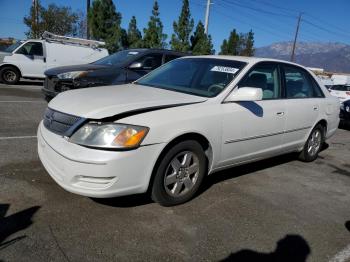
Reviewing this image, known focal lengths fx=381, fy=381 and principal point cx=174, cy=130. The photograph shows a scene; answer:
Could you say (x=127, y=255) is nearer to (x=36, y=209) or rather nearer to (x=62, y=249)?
(x=62, y=249)

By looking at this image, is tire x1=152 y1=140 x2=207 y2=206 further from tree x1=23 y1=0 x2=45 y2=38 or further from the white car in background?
tree x1=23 y1=0 x2=45 y2=38

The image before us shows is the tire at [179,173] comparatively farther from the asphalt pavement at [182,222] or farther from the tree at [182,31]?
the tree at [182,31]

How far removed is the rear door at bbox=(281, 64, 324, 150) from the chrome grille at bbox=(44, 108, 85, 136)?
3.06 m

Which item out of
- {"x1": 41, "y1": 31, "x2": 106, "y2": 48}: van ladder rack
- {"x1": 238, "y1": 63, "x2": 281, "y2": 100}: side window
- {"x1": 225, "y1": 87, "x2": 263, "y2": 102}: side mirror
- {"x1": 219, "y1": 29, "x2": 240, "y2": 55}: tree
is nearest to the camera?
{"x1": 225, "y1": 87, "x2": 263, "y2": 102}: side mirror

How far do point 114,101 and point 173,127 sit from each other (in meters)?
0.65

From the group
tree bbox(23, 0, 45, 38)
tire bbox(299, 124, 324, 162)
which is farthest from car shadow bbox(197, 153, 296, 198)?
tree bbox(23, 0, 45, 38)

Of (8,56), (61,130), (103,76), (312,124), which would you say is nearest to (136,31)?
(8,56)

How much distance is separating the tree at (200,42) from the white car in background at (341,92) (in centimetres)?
1295

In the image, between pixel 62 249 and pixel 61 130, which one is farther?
pixel 61 130

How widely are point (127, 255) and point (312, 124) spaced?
13.4 ft

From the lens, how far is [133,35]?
2784 centimetres

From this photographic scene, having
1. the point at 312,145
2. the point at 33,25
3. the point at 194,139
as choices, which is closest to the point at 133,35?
the point at 33,25

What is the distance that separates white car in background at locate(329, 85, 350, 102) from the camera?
15083 millimetres

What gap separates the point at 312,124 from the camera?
19.8 ft
